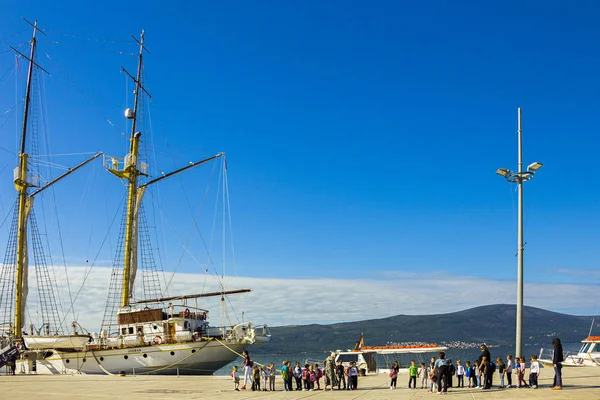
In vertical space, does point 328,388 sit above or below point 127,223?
below

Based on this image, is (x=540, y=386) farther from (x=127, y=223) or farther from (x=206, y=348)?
(x=127, y=223)

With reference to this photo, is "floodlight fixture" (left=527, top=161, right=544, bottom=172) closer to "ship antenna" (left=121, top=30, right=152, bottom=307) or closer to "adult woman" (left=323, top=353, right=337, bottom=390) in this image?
"adult woman" (left=323, top=353, right=337, bottom=390)

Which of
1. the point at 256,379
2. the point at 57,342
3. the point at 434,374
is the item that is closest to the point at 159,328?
the point at 57,342

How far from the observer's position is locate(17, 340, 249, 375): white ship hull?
50.7 meters

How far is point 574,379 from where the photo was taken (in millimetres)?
29516

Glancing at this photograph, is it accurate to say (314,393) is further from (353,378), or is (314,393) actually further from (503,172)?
(503,172)

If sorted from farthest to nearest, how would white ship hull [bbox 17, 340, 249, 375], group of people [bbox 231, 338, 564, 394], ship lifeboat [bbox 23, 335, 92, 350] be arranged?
ship lifeboat [bbox 23, 335, 92, 350] < white ship hull [bbox 17, 340, 249, 375] < group of people [bbox 231, 338, 564, 394]

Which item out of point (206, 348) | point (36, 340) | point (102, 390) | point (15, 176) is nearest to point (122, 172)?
point (15, 176)

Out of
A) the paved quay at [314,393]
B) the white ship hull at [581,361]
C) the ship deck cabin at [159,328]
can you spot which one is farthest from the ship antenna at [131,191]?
the white ship hull at [581,361]

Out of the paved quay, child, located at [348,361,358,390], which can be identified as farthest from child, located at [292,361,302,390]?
child, located at [348,361,358,390]

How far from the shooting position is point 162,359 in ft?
168

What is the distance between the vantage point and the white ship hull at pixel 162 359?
50.7 m

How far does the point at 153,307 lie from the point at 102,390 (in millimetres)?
28371

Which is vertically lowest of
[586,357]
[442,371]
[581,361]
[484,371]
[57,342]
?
[57,342]
